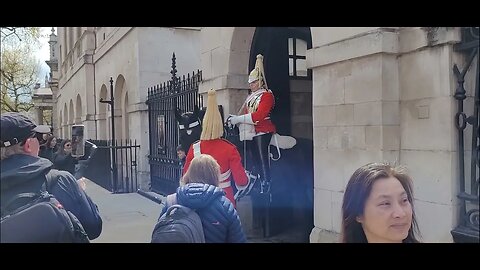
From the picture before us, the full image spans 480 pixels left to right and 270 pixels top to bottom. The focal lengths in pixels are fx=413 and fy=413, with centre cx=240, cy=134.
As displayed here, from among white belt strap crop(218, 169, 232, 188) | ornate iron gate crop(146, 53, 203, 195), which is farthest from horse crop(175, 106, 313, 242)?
white belt strap crop(218, 169, 232, 188)

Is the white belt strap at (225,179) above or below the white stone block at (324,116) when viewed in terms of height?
below

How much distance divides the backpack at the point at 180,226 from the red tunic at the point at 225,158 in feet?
1.20

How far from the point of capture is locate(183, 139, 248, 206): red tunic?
214cm

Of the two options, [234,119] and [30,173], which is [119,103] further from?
[30,173]

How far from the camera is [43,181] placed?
1.76 m

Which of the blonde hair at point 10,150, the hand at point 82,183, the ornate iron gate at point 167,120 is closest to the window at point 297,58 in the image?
the ornate iron gate at point 167,120

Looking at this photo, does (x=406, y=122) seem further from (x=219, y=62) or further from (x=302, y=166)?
(x=219, y=62)

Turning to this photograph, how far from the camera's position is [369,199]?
1666mm

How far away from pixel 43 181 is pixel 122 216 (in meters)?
0.44

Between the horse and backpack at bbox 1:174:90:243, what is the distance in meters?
0.76

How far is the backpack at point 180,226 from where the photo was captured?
5.75ft

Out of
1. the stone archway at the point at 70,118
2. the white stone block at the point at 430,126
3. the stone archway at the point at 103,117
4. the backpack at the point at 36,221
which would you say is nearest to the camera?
the backpack at the point at 36,221

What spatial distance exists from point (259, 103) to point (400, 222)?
1022 mm

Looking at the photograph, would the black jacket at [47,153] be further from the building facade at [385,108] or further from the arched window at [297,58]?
the arched window at [297,58]
